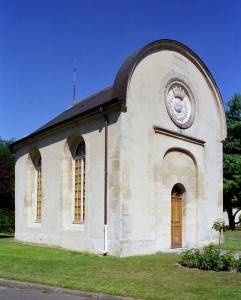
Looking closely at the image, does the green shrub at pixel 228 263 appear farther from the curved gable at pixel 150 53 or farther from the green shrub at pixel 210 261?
the curved gable at pixel 150 53

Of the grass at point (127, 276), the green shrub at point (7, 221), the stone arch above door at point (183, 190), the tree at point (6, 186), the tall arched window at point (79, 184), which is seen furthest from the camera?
the green shrub at point (7, 221)

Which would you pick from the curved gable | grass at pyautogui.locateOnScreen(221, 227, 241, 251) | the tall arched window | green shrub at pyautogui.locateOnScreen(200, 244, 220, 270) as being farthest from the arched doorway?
green shrub at pyautogui.locateOnScreen(200, 244, 220, 270)

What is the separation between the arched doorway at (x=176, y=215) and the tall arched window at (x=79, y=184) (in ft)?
12.2

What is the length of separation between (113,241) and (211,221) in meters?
6.47

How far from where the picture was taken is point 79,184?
16.1 meters

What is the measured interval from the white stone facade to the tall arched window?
33 centimetres

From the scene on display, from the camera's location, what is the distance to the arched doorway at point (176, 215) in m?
15.8

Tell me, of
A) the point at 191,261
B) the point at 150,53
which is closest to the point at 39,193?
the point at 150,53

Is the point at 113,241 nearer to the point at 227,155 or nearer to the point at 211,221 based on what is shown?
the point at 211,221

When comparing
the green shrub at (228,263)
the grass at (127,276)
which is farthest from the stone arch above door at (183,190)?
the green shrub at (228,263)

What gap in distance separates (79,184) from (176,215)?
4.27 m

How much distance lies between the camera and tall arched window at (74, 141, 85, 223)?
51.6ft

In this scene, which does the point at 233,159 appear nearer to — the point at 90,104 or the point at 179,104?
the point at 179,104

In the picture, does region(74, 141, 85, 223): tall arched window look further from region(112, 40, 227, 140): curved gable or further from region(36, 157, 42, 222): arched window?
region(36, 157, 42, 222): arched window
